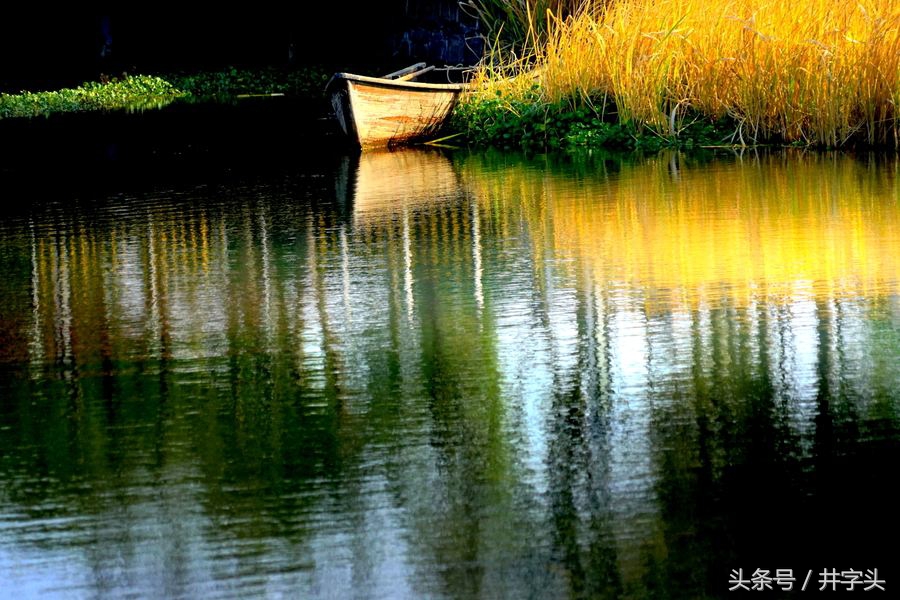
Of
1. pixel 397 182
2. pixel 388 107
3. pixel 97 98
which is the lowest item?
pixel 397 182

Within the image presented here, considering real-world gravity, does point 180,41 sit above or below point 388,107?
above

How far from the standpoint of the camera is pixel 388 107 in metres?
17.9

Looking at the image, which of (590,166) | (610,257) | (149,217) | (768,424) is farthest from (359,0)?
(768,424)

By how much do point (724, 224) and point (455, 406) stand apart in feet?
15.5

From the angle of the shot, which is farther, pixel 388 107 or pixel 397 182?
pixel 388 107

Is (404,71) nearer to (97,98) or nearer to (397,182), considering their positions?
(397,182)

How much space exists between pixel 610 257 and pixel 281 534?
4804 millimetres

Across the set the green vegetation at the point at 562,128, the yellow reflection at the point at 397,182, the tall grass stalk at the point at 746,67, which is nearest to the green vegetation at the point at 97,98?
the green vegetation at the point at 562,128

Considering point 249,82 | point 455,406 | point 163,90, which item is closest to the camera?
point 455,406

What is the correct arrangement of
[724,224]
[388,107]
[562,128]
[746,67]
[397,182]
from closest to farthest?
1. [724,224]
2. [397,182]
3. [746,67]
4. [562,128]
5. [388,107]

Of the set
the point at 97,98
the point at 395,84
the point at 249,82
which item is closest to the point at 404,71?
the point at 395,84

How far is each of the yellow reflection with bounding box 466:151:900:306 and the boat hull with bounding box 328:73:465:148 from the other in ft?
10.0

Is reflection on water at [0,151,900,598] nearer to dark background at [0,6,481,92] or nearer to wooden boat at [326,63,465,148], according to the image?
wooden boat at [326,63,465,148]

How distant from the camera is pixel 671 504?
→ 467 centimetres
